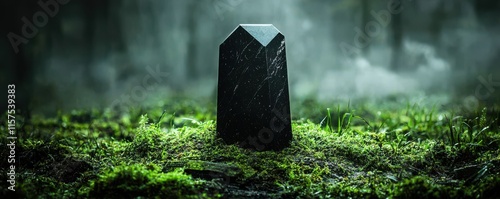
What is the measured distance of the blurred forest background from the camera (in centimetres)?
1512

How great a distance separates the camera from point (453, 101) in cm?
1396

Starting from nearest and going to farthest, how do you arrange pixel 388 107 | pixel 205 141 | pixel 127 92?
1. pixel 205 141
2. pixel 388 107
3. pixel 127 92

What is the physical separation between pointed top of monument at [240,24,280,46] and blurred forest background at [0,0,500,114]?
8.77 m

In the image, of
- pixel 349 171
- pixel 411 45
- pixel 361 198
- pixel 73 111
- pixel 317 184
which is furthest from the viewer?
pixel 411 45

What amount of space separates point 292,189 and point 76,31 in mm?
12688

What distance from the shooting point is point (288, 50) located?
16953 millimetres

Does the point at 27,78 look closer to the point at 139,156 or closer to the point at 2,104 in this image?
the point at 2,104

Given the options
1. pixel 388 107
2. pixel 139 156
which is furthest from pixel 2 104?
pixel 388 107
